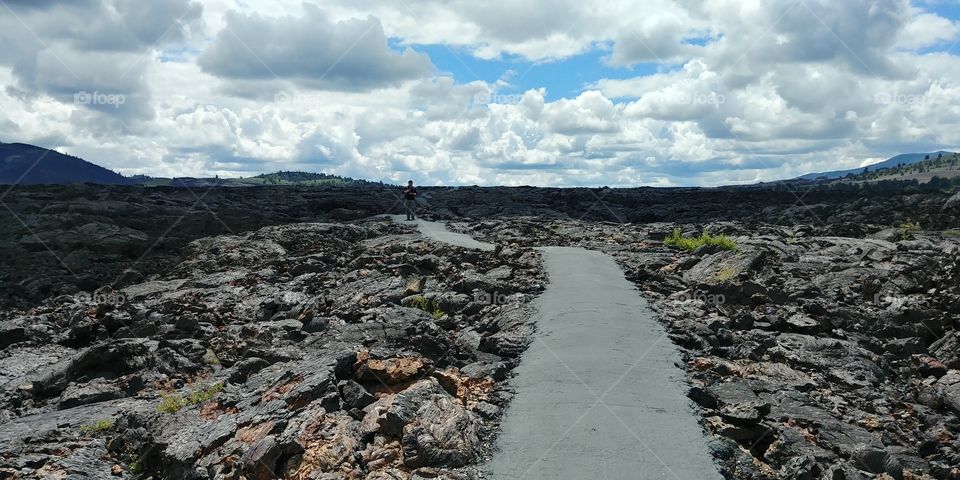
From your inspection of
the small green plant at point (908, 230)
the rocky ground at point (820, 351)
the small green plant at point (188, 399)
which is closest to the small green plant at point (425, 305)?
the rocky ground at point (820, 351)

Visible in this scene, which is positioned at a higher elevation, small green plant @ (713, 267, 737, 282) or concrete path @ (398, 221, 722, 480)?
small green plant @ (713, 267, 737, 282)

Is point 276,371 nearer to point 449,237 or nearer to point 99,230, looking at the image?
point 449,237

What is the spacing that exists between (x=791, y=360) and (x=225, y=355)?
11.9 metres

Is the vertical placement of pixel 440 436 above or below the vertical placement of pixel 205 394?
above

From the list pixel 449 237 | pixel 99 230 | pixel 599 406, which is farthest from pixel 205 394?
pixel 99 230

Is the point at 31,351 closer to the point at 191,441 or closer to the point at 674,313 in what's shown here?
the point at 191,441

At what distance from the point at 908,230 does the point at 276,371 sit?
37.0 meters

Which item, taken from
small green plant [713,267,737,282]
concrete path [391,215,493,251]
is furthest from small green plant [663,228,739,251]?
concrete path [391,215,493,251]

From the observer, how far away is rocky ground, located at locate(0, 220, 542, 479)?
8500 millimetres

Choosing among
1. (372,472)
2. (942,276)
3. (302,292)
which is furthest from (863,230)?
(372,472)

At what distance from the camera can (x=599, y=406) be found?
9.67m

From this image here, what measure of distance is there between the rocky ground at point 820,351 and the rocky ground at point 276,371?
11.5 feet

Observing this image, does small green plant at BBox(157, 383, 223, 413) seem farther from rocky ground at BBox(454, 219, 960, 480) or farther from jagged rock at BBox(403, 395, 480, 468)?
rocky ground at BBox(454, 219, 960, 480)

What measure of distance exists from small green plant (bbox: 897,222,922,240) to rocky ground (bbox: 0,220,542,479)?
1778 cm
